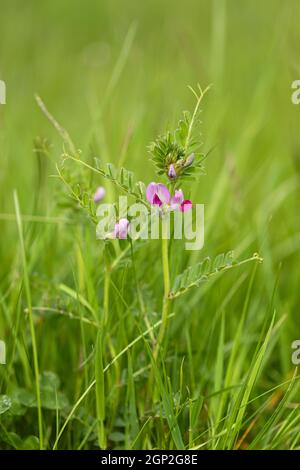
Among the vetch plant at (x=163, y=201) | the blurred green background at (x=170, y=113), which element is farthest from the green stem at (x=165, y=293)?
the blurred green background at (x=170, y=113)

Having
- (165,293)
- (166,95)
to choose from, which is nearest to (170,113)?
(166,95)

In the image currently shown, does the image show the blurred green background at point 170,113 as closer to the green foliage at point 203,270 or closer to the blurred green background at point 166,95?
the blurred green background at point 166,95

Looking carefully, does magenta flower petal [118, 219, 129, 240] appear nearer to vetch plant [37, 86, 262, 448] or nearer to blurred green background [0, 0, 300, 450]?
vetch plant [37, 86, 262, 448]

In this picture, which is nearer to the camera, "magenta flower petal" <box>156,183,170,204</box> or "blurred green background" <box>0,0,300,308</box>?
"magenta flower petal" <box>156,183,170,204</box>

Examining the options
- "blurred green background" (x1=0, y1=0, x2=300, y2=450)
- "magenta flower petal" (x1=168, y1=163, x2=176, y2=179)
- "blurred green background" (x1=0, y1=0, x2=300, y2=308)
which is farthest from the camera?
"blurred green background" (x1=0, y1=0, x2=300, y2=308)

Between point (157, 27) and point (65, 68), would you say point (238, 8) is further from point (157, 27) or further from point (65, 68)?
point (65, 68)

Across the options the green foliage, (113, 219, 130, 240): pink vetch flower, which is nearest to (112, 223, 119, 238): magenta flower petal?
(113, 219, 130, 240): pink vetch flower
